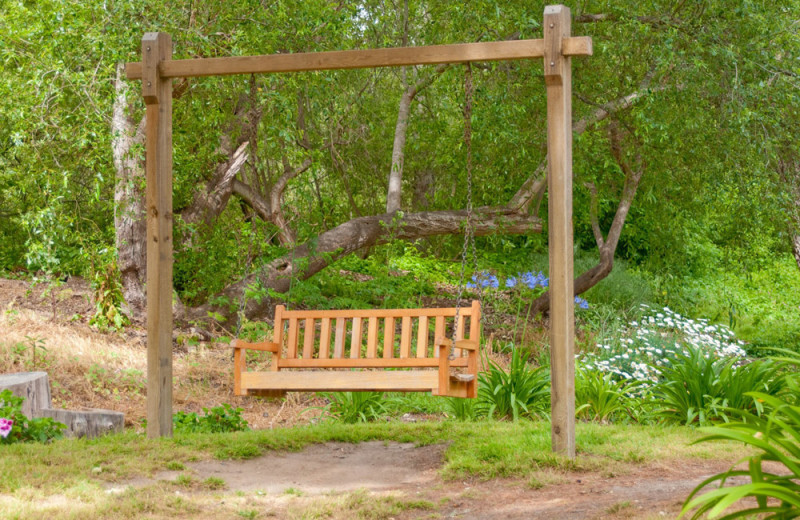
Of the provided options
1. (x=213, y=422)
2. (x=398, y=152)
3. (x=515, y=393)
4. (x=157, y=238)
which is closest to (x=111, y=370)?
(x=213, y=422)

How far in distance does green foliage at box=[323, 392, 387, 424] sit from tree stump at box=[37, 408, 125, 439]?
6.43 feet

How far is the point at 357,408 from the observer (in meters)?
7.15

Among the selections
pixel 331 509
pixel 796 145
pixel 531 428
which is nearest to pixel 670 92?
pixel 796 145

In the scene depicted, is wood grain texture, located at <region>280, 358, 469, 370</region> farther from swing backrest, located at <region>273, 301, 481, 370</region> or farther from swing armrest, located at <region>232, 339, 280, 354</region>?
swing armrest, located at <region>232, 339, 280, 354</region>

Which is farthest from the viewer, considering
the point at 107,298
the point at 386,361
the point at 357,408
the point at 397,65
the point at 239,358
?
the point at 107,298

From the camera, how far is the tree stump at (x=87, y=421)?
227 inches

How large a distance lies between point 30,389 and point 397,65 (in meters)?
3.29

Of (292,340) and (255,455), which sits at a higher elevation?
(292,340)

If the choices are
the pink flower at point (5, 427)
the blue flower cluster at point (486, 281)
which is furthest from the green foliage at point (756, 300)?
the pink flower at point (5, 427)

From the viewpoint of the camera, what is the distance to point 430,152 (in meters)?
13.9

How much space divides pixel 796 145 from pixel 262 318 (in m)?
6.48

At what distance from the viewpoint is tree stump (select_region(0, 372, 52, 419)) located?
18.8 feet

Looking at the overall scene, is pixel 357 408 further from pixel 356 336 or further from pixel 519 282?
pixel 519 282

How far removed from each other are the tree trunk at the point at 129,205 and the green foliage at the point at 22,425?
3.57 metres
